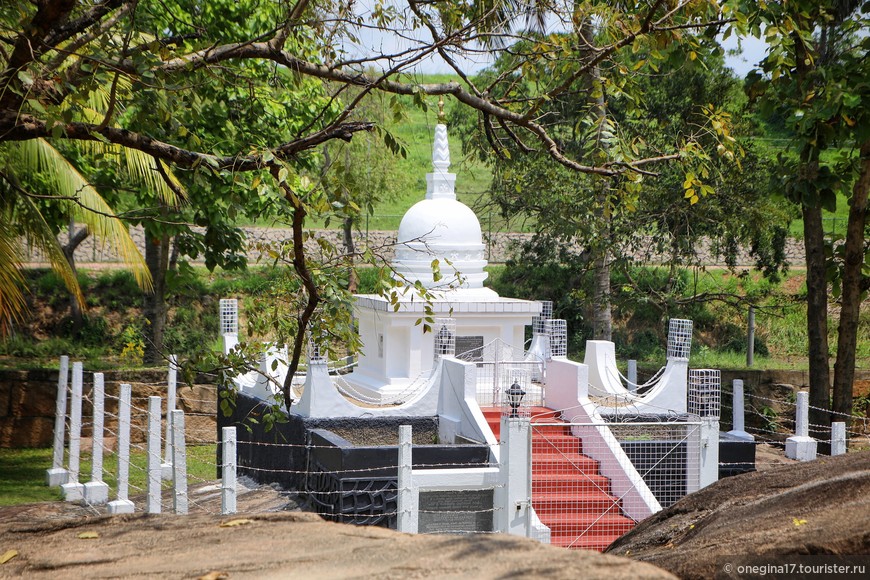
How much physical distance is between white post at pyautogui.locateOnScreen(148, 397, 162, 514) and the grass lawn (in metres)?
2.16

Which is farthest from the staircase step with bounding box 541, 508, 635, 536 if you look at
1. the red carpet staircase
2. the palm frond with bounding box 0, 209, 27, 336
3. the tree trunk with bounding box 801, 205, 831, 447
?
the palm frond with bounding box 0, 209, 27, 336

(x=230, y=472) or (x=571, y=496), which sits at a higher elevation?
(x=230, y=472)

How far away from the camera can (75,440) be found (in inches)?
477

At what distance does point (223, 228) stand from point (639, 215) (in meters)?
10.4

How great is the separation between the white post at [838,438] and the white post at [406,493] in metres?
4.77

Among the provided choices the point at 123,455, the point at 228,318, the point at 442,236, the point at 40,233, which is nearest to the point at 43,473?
the point at 228,318

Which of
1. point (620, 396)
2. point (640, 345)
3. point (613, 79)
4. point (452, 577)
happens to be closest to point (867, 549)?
point (452, 577)

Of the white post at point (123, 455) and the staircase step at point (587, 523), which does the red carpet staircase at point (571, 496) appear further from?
the white post at point (123, 455)

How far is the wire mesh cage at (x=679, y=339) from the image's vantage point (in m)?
12.7

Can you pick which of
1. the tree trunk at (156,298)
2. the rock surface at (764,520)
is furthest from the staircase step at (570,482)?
the tree trunk at (156,298)

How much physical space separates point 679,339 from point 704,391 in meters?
1.62

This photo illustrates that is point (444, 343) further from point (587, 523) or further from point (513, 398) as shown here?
point (587, 523)

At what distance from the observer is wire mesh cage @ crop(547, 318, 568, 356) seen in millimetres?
13508

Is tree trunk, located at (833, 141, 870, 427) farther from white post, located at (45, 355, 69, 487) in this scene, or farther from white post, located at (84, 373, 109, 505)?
white post, located at (45, 355, 69, 487)
